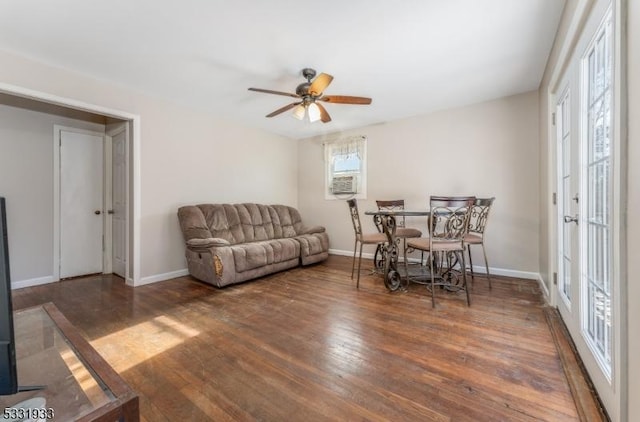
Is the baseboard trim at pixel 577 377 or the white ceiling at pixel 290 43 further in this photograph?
the white ceiling at pixel 290 43

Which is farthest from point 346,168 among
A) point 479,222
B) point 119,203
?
point 119,203

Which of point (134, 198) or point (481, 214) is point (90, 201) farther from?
point (481, 214)

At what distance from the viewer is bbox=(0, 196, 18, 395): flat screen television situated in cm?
66

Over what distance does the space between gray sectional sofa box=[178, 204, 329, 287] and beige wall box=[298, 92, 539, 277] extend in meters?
1.29

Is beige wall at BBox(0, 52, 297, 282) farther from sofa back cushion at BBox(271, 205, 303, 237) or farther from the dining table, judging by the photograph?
the dining table

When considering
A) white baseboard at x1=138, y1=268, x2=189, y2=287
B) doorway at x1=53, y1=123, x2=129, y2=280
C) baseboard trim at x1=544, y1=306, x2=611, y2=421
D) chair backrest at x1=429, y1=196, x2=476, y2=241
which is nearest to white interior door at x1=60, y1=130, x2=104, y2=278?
doorway at x1=53, y1=123, x2=129, y2=280

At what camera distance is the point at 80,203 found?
3.71 metres

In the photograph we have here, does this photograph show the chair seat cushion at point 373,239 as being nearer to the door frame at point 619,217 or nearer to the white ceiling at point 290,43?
the white ceiling at point 290,43

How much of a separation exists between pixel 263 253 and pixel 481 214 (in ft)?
8.64

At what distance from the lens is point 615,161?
3.59 ft

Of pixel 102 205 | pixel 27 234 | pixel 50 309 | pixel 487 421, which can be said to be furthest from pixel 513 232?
pixel 27 234

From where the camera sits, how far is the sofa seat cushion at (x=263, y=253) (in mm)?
3219

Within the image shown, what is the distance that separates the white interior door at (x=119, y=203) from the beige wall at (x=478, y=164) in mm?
3465

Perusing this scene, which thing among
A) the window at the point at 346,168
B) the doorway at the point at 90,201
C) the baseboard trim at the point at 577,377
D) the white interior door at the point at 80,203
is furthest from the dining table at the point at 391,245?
the white interior door at the point at 80,203
